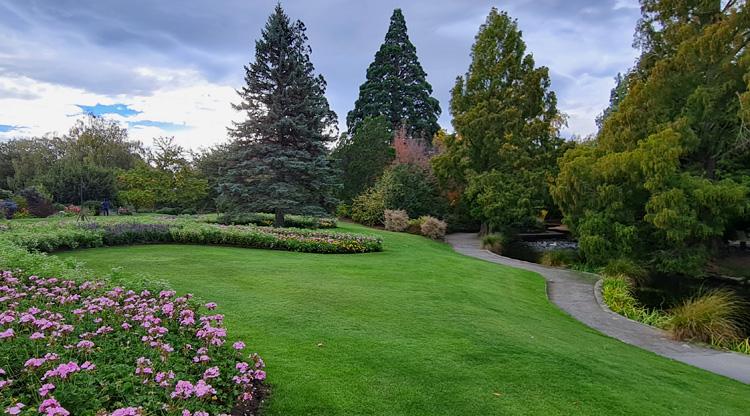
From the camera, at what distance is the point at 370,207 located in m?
21.5

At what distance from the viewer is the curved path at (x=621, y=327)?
19.0ft

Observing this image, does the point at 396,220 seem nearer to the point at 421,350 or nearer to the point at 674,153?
the point at 674,153

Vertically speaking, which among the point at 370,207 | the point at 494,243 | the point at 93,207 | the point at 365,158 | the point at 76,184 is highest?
the point at 365,158

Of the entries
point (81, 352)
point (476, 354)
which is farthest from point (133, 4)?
point (476, 354)

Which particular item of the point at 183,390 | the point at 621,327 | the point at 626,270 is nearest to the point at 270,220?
the point at 626,270

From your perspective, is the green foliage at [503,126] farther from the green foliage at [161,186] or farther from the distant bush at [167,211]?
the distant bush at [167,211]

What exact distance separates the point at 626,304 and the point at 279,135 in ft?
40.0

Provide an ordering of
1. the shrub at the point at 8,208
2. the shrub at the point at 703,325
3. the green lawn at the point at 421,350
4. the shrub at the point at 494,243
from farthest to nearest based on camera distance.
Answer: the shrub at the point at 8,208 < the shrub at the point at 494,243 < the shrub at the point at 703,325 < the green lawn at the point at 421,350

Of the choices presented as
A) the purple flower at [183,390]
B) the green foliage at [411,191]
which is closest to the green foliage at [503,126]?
the green foliage at [411,191]

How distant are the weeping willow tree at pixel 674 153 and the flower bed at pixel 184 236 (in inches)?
244

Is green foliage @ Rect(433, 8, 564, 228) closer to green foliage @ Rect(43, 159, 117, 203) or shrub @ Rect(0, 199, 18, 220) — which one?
shrub @ Rect(0, 199, 18, 220)

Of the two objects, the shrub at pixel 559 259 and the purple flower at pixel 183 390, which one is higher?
the purple flower at pixel 183 390

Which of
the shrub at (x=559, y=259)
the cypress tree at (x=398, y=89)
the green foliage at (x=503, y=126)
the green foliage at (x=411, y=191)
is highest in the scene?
the cypress tree at (x=398, y=89)

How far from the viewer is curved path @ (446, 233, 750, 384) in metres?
5.80
